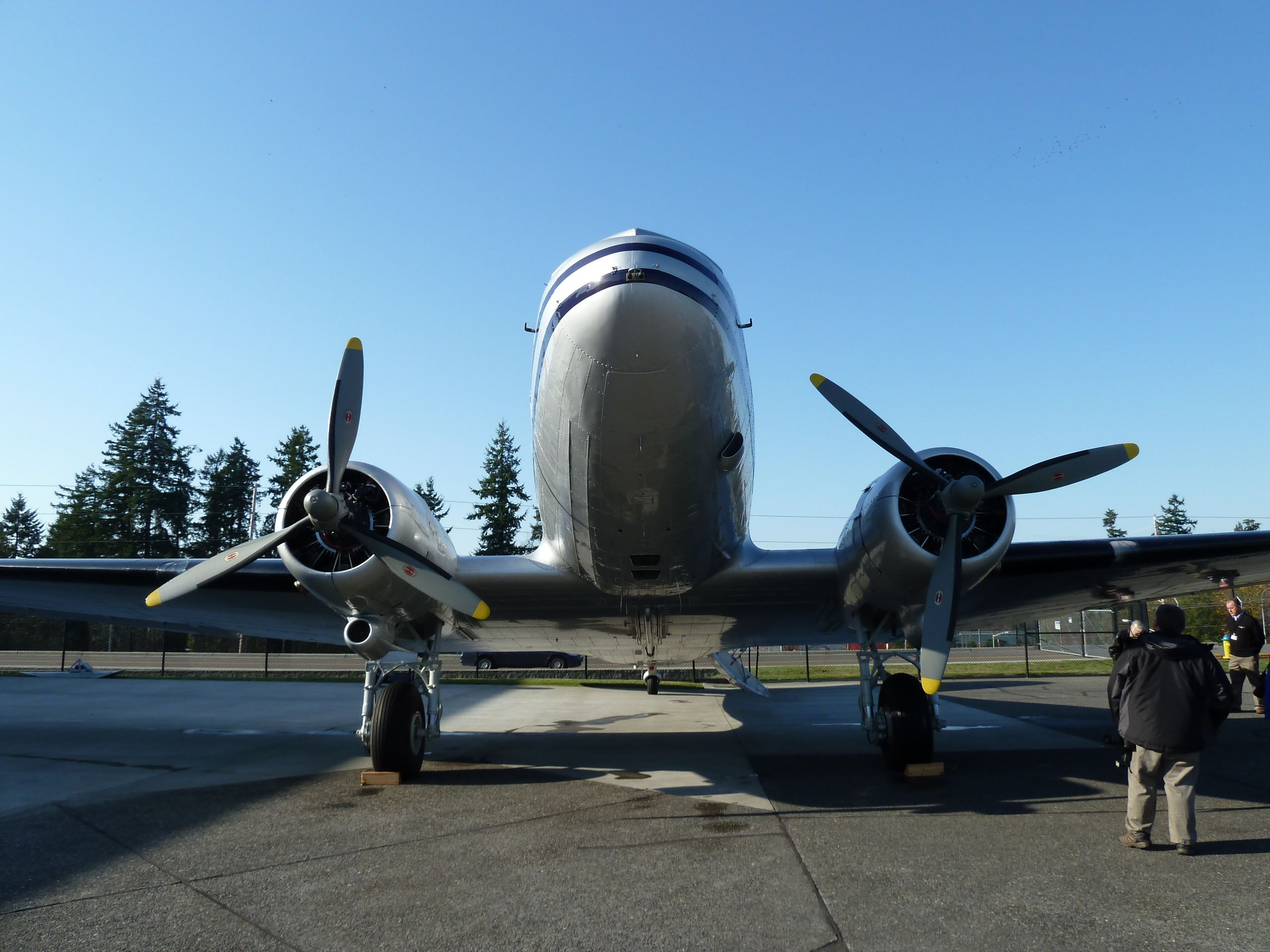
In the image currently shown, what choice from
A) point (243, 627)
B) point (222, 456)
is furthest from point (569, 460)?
point (222, 456)

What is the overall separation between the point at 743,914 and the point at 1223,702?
11.6ft

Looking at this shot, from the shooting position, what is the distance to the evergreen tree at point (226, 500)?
61.9 meters

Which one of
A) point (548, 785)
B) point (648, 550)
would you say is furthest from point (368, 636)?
point (648, 550)

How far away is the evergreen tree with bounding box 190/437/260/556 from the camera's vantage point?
61.9m

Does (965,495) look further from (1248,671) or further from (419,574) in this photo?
(1248,671)

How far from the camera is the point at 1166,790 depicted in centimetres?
534

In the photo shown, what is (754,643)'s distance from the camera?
43.5 ft

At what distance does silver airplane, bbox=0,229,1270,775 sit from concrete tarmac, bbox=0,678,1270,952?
4.27ft

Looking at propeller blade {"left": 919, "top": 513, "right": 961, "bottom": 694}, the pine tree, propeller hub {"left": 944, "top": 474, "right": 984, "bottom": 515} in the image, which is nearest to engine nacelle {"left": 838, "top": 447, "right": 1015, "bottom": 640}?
propeller blade {"left": 919, "top": 513, "right": 961, "bottom": 694}

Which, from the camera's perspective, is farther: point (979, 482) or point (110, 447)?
point (110, 447)

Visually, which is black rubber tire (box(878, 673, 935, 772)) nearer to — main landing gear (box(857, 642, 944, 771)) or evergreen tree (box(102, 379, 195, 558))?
main landing gear (box(857, 642, 944, 771))

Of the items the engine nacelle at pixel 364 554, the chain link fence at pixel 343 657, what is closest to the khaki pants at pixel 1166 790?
the engine nacelle at pixel 364 554

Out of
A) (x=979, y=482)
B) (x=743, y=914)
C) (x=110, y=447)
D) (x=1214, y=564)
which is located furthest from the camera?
(x=110, y=447)

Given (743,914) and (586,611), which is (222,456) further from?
(743,914)
